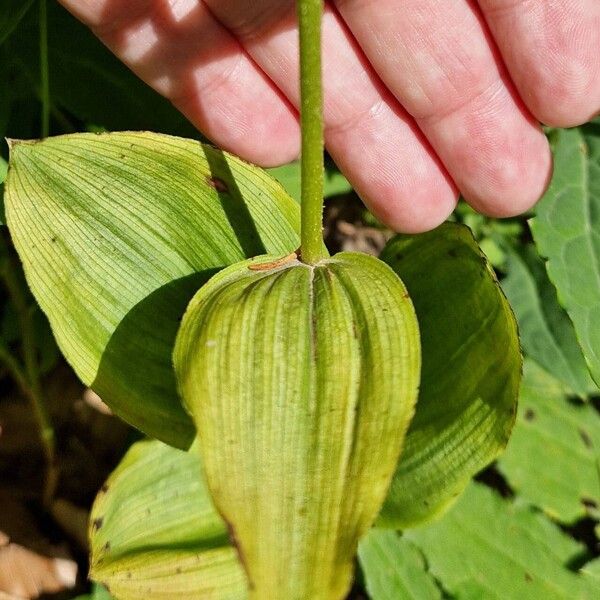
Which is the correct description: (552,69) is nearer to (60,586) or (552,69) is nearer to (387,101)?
(387,101)

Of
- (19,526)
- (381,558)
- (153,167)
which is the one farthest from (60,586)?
(153,167)

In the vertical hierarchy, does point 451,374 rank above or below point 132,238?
below

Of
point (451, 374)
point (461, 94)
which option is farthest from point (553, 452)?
point (461, 94)

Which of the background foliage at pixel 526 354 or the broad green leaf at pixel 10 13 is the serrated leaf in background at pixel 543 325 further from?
the broad green leaf at pixel 10 13

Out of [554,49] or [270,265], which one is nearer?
[270,265]

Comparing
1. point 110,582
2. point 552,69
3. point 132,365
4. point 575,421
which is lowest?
point 575,421

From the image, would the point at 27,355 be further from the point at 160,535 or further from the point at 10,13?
the point at 10,13
